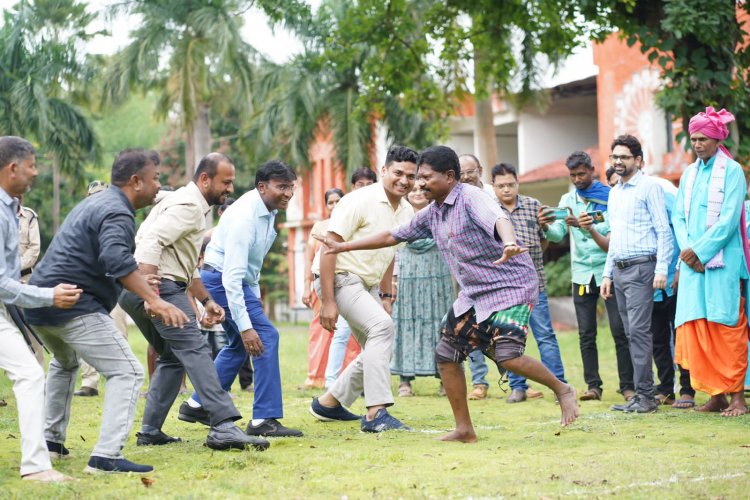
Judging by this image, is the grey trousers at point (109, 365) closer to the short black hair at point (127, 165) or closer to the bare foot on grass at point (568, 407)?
the short black hair at point (127, 165)

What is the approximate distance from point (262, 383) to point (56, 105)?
3097cm

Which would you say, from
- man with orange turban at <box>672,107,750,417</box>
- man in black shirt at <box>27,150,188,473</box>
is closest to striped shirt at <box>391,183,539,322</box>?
man in black shirt at <box>27,150,188,473</box>

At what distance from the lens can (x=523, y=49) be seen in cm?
2730

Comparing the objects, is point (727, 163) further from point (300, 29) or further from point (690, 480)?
point (300, 29)

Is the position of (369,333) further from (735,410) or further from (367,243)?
(735,410)

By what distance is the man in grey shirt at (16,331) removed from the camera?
594 centimetres

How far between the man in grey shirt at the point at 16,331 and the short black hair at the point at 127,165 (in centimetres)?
55

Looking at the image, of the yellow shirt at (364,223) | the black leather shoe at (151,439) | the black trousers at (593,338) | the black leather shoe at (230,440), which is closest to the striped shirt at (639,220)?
the black trousers at (593,338)

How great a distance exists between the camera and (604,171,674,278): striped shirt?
9367 mm

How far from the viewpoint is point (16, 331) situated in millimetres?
6164

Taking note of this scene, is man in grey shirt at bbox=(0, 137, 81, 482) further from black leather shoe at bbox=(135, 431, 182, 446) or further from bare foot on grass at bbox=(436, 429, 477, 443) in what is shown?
bare foot on grass at bbox=(436, 429, 477, 443)

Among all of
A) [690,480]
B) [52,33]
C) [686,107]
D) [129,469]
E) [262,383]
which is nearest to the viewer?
[690,480]

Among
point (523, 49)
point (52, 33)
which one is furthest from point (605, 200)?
point (52, 33)

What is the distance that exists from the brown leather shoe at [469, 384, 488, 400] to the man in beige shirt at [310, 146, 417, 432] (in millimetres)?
2178
